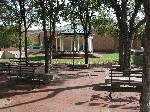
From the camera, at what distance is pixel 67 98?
38.0 feet

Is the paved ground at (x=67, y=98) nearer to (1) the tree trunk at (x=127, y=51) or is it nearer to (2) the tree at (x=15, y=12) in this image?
(1) the tree trunk at (x=127, y=51)

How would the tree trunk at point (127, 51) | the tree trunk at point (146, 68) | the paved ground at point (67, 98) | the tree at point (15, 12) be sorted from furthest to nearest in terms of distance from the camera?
the tree at point (15, 12) < the tree trunk at point (127, 51) < the paved ground at point (67, 98) < the tree trunk at point (146, 68)

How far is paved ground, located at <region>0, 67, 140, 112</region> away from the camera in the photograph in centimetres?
1009

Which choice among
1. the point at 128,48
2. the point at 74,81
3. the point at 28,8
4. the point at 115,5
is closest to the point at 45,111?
the point at 74,81

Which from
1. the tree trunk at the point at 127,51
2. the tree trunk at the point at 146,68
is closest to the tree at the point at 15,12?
the tree trunk at the point at 127,51

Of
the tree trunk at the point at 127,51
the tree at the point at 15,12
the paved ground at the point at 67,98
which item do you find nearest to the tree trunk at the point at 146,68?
the paved ground at the point at 67,98

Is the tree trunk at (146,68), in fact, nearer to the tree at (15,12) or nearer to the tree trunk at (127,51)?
→ the tree trunk at (127,51)

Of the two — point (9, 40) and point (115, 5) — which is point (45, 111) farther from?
point (9, 40)

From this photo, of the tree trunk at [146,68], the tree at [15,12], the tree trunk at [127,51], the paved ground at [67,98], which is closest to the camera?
the tree trunk at [146,68]

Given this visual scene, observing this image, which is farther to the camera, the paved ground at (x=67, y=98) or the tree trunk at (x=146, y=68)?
the paved ground at (x=67, y=98)

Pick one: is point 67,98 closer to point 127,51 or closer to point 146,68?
point 146,68

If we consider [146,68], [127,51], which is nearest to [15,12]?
[127,51]

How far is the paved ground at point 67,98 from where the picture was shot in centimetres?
1009

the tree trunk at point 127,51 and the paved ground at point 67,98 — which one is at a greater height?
the tree trunk at point 127,51
